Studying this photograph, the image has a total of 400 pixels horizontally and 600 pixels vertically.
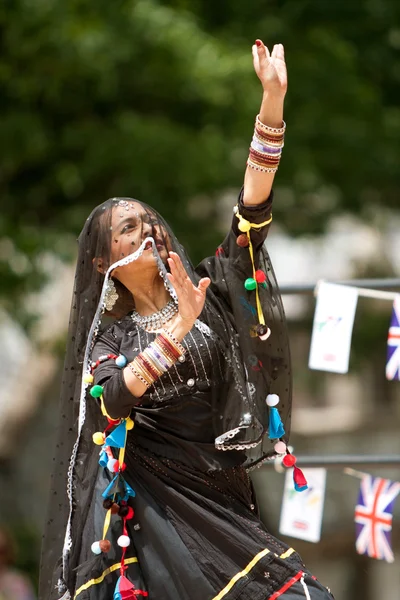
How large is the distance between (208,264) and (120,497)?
2.29 ft

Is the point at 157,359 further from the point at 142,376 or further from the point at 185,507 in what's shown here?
the point at 185,507

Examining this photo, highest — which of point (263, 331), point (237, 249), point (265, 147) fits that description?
point (265, 147)

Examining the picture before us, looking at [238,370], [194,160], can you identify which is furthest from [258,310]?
[194,160]

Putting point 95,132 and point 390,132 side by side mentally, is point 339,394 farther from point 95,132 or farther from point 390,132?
point 95,132

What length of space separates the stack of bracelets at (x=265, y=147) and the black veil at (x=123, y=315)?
0.18m

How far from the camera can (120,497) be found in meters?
2.89

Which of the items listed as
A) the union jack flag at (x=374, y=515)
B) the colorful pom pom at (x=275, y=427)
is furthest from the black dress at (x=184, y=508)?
the union jack flag at (x=374, y=515)

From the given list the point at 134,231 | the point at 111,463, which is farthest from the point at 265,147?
the point at 111,463

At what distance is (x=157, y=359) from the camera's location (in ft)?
8.93

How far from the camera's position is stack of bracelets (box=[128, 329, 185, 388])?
2.72 metres

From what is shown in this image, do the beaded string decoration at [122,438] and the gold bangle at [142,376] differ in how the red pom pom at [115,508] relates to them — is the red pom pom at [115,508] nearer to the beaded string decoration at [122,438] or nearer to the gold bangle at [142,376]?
the beaded string decoration at [122,438]

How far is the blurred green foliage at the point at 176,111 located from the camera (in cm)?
718

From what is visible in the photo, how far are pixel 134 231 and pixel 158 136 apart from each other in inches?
175

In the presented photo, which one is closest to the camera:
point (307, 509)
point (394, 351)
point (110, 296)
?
point (110, 296)
